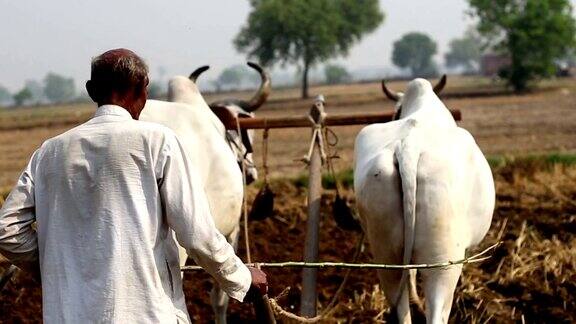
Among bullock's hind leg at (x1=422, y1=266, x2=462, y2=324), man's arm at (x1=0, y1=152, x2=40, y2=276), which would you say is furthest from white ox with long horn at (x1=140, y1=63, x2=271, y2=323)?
man's arm at (x1=0, y1=152, x2=40, y2=276)

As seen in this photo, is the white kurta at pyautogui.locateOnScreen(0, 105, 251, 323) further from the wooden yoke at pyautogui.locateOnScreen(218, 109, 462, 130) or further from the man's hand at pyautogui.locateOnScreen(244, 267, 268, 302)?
the wooden yoke at pyautogui.locateOnScreen(218, 109, 462, 130)

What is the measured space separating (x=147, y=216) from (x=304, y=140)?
57.4ft

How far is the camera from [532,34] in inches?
1526

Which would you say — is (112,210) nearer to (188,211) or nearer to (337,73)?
(188,211)

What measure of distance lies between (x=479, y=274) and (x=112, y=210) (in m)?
4.25

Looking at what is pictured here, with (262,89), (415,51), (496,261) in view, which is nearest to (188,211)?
(262,89)

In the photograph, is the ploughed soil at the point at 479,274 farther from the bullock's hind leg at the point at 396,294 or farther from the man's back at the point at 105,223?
the man's back at the point at 105,223

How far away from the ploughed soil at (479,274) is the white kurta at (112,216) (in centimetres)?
277

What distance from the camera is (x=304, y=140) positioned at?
2009 cm

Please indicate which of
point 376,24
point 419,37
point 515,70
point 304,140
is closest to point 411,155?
point 304,140

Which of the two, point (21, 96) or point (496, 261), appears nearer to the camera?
point (496, 261)

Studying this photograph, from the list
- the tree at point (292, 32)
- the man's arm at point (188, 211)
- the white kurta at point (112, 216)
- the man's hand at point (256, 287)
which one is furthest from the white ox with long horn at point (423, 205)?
the tree at point (292, 32)

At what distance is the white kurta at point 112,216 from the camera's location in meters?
2.59

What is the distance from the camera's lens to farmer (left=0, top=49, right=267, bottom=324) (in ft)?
8.51
